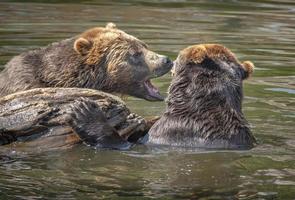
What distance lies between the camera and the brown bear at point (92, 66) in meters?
10.9

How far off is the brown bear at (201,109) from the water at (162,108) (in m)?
0.19

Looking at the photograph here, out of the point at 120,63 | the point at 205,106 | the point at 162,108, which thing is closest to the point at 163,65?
the point at 120,63

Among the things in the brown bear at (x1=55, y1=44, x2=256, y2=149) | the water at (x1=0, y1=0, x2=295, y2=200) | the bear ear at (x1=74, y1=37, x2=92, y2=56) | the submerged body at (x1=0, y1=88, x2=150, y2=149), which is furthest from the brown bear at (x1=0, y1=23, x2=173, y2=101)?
the brown bear at (x1=55, y1=44, x2=256, y2=149)

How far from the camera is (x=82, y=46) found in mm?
11000

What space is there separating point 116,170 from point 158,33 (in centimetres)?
954

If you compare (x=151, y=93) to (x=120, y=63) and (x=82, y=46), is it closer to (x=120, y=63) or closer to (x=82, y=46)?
(x=120, y=63)

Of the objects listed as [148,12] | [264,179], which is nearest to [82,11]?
[148,12]

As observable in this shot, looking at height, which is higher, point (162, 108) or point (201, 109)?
point (201, 109)

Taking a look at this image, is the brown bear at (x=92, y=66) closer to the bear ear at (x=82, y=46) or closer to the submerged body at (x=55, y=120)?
the bear ear at (x=82, y=46)

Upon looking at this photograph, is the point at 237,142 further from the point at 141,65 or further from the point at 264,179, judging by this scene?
the point at 141,65

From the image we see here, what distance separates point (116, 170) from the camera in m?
8.53

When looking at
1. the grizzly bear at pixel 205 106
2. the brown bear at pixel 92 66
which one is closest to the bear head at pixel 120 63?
the brown bear at pixel 92 66

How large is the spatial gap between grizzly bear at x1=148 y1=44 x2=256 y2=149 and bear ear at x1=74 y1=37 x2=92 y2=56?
167 centimetres

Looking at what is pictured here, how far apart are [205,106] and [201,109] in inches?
2.1
